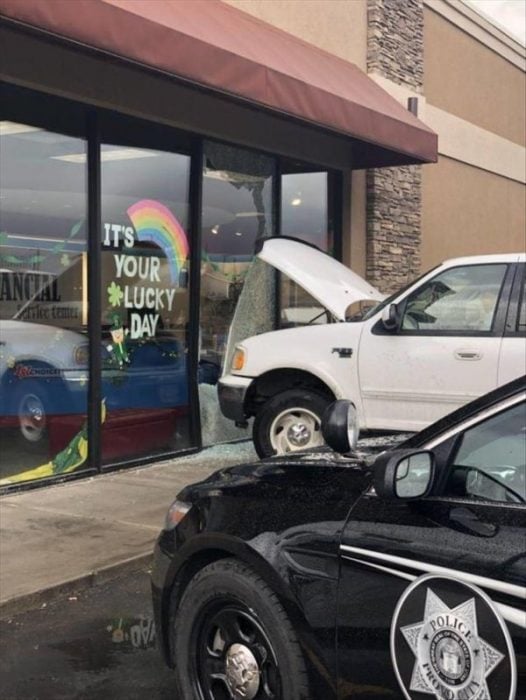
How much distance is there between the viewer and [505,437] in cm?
295

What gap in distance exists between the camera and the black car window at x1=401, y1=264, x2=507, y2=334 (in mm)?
7469

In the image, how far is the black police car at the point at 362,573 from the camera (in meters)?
Answer: 2.52

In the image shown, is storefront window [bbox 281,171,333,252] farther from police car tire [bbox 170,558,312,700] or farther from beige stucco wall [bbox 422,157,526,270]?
police car tire [bbox 170,558,312,700]

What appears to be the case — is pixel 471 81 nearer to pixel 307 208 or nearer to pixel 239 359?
pixel 307 208

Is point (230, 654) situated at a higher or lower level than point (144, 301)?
lower

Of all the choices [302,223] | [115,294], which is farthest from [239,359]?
[302,223]

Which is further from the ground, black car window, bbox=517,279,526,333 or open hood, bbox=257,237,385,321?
open hood, bbox=257,237,385,321

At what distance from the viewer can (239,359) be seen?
8617 mm

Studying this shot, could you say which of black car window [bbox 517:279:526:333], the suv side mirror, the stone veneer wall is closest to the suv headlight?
the suv side mirror

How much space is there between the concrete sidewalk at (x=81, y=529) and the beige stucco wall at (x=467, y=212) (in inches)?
261

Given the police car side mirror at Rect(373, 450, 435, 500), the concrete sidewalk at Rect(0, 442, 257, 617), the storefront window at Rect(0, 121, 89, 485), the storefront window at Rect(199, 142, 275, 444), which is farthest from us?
the storefront window at Rect(199, 142, 275, 444)

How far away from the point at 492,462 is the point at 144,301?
6527mm

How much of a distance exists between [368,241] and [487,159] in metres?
5.07

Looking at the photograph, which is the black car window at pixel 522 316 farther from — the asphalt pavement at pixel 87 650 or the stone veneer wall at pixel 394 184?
the stone veneer wall at pixel 394 184
